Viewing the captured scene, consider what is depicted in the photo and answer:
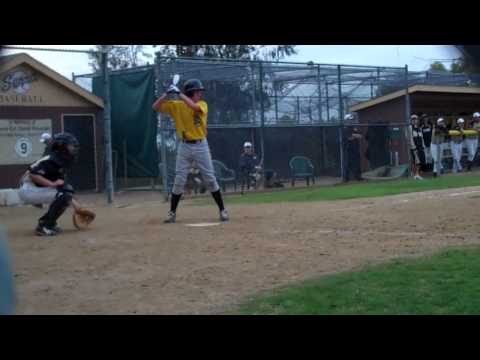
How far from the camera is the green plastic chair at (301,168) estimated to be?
22.1 m

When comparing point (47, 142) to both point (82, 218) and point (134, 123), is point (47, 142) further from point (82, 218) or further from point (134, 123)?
point (134, 123)

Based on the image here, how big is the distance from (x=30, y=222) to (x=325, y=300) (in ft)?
26.3

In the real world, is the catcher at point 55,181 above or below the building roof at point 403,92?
below

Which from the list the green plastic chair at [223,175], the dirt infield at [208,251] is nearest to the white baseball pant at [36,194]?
the dirt infield at [208,251]

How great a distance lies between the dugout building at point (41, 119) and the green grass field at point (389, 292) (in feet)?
46.8

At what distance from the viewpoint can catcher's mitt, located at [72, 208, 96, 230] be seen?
34.4 feet

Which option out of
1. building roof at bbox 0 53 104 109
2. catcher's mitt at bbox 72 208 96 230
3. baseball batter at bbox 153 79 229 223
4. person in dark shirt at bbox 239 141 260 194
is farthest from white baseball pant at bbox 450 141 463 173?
catcher's mitt at bbox 72 208 96 230

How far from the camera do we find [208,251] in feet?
26.4

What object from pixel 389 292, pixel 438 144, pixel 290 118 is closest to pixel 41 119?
pixel 290 118

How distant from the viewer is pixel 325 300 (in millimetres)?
5637

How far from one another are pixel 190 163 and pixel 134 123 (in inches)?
399

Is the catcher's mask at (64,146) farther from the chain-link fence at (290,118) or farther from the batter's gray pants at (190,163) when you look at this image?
the chain-link fence at (290,118)

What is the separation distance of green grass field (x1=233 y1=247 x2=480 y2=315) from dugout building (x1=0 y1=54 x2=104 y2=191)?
14252 mm
